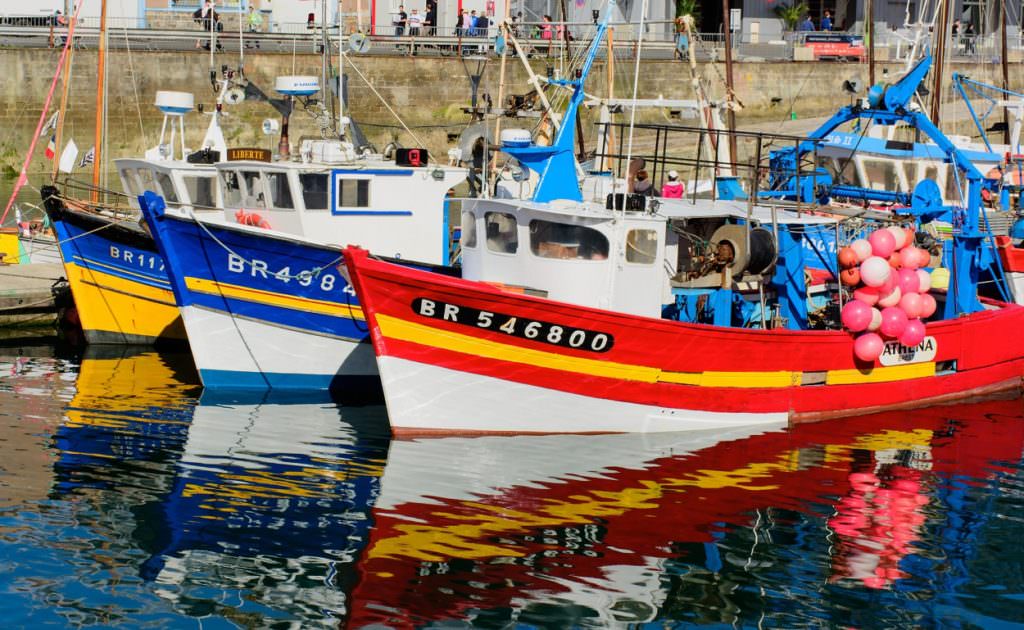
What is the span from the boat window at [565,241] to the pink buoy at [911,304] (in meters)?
4.36

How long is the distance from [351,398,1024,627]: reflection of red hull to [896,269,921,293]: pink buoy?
188 centimetres

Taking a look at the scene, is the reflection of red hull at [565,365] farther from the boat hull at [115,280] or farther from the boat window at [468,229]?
the boat hull at [115,280]

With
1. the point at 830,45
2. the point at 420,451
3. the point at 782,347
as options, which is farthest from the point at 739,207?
the point at 830,45

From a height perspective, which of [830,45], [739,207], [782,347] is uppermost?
[830,45]

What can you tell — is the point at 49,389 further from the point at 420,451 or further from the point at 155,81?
the point at 155,81

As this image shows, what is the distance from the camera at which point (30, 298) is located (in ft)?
81.5

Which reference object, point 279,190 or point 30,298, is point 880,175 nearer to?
point 279,190

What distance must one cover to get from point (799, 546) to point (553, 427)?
450 cm

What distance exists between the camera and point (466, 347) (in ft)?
56.7

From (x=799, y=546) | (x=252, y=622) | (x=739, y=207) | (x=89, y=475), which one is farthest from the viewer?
(x=739, y=207)

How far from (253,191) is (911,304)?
961 cm

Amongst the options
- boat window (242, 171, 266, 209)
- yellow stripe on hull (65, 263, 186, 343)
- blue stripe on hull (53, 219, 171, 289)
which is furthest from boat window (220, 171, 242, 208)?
yellow stripe on hull (65, 263, 186, 343)

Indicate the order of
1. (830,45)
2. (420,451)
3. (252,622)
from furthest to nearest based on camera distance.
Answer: (830,45) → (420,451) → (252,622)

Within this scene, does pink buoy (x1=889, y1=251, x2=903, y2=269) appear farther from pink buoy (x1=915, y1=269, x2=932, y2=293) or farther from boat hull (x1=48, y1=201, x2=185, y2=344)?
boat hull (x1=48, y1=201, x2=185, y2=344)
